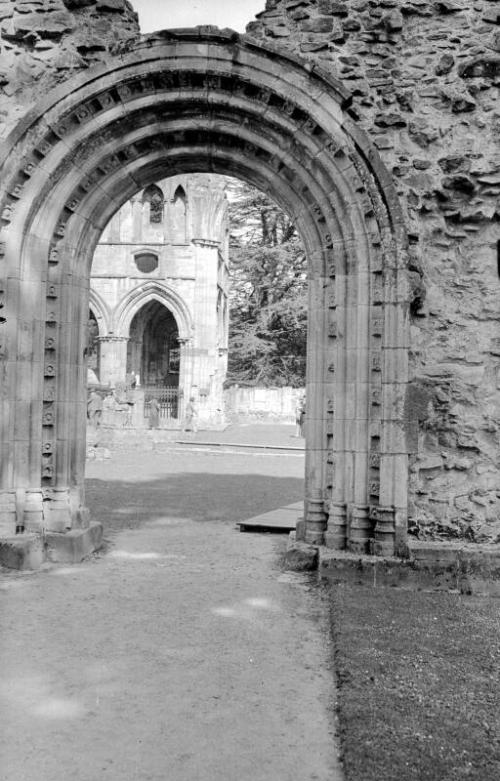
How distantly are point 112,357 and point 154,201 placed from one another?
8.36 meters

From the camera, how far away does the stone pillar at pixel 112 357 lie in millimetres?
33469

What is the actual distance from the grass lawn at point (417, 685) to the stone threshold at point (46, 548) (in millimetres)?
2385

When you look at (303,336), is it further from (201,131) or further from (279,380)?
(201,131)

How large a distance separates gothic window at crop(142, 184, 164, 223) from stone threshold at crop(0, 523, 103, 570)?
28937mm

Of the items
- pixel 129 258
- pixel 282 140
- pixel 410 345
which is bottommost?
pixel 410 345

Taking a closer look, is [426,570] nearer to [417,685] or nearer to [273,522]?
[417,685]


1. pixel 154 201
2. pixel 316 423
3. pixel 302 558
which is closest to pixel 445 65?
pixel 316 423

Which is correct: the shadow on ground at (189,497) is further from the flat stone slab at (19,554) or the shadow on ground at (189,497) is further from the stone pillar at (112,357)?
the stone pillar at (112,357)

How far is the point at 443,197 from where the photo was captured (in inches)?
240

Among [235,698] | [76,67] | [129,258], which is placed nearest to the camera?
[235,698]

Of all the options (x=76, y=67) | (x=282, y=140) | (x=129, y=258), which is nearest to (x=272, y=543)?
(x=282, y=140)

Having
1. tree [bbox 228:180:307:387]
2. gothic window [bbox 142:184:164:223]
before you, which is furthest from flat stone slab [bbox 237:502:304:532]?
tree [bbox 228:180:307:387]

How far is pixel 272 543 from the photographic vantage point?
291 inches

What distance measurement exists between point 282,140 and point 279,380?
114 ft
